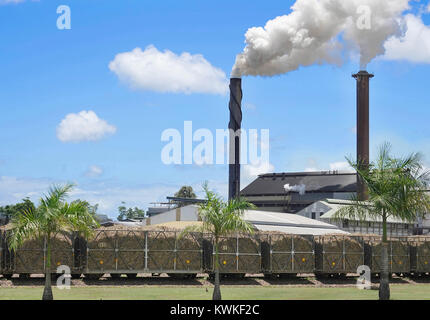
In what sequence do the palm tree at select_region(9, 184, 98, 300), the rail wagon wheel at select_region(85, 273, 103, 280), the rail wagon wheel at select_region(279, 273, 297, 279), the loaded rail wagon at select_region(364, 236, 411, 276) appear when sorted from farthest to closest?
the loaded rail wagon at select_region(364, 236, 411, 276) → the rail wagon wheel at select_region(279, 273, 297, 279) → the rail wagon wheel at select_region(85, 273, 103, 280) → the palm tree at select_region(9, 184, 98, 300)

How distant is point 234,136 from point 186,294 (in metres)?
48.7

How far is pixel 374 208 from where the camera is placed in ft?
107

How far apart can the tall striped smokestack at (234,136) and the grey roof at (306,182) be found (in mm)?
34078

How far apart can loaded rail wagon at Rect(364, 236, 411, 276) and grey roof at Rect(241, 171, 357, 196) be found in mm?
58048

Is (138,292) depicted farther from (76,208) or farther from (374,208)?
(374,208)

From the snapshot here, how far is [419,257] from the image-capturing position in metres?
51.9

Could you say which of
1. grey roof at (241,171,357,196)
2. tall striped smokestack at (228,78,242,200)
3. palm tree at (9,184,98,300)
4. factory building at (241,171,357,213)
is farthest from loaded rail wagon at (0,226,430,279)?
grey roof at (241,171,357,196)

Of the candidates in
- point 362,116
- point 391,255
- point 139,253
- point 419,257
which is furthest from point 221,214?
point 362,116

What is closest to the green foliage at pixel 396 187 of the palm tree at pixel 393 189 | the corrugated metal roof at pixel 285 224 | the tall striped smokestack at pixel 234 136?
the palm tree at pixel 393 189

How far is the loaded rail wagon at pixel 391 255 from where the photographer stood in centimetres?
4919

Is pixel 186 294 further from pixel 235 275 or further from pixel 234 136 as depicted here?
pixel 234 136

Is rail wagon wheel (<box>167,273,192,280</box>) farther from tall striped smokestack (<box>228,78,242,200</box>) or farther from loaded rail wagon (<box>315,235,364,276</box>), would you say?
tall striped smokestack (<box>228,78,242,200</box>)

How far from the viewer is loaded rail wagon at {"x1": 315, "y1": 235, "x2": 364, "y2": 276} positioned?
47062 millimetres
